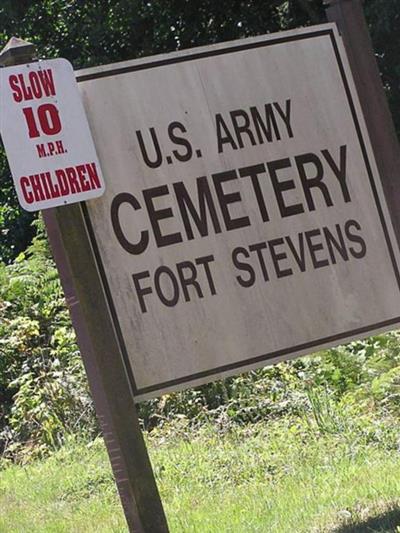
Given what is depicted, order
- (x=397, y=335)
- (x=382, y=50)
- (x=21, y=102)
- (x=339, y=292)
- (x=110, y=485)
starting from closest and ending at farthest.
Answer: (x=21, y=102) → (x=339, y=292) → (x=110, y=485) → (x=397, y=335) → (x=382, y=50)

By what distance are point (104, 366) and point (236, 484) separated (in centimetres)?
295

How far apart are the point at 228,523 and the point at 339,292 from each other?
1535 millimetres

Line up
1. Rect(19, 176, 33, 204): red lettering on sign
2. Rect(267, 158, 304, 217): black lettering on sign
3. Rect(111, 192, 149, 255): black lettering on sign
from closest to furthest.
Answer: Rect(19, 176, 33, 204): red lettering on sign, Rect(111, 192, 149, 255): black lettering on sign, Rect(267, 158, 304, 217): black lettering on sign

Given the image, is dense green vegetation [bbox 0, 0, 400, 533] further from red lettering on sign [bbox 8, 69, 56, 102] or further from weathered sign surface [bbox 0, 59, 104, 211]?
red lettering on sign [bbox 8, 69, 56, 102]

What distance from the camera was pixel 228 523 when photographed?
22.2 feet

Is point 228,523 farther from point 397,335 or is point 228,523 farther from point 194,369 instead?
point 397,335

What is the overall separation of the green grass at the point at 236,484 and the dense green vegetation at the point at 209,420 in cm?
2

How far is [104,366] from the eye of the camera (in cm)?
545

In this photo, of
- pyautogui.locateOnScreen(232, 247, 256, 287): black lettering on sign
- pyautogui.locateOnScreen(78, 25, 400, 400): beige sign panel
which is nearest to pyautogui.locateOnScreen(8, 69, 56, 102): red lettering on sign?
pyautogui.locateOnScreen(78, 25, 400, 400): beige sign panel

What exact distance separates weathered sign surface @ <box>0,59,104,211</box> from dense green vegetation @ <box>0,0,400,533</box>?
220 cm

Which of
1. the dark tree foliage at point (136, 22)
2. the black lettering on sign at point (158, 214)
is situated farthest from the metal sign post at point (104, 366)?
the dark tree foliage at point (136, 22)

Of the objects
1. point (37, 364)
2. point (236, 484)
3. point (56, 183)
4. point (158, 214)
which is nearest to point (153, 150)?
point (158, 214)

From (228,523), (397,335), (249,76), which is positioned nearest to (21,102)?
(249,76)

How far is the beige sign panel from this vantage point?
571 centimetres
